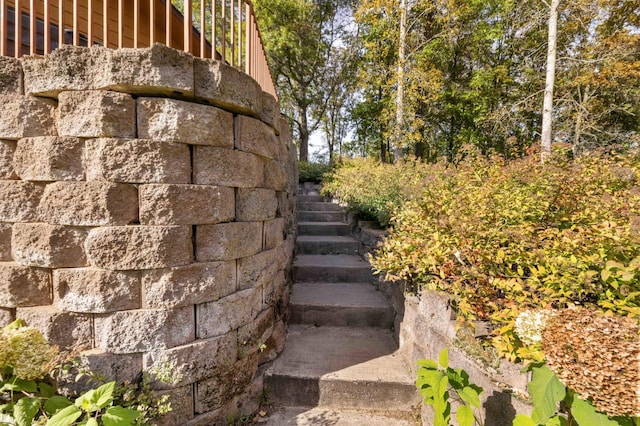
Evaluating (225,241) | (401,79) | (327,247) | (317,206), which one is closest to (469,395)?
(225,241)

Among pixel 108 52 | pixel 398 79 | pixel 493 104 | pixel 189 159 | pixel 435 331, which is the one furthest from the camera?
pixel 493 104

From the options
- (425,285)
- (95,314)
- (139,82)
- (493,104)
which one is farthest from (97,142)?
(493,104)

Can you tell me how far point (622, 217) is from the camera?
206 centimetres

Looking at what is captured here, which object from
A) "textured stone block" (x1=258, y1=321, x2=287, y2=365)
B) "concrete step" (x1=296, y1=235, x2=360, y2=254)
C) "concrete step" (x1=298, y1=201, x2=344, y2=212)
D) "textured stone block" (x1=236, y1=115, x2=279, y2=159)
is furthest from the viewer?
"concrete step" (x1=298, y1=201, x2=344, y2=212)

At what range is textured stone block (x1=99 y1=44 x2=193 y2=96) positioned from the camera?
1.70 meters

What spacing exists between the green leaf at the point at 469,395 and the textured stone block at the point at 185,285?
64.0 inches

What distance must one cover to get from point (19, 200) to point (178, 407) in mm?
1649

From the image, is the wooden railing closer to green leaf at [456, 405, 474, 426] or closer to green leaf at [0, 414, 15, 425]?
green leaf at [0, 414, 15, 425]

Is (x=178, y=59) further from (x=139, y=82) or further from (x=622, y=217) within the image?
(x=622, y=217)

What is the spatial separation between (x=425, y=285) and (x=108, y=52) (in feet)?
9.24

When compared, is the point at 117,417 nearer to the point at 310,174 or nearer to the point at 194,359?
the point at 194,359

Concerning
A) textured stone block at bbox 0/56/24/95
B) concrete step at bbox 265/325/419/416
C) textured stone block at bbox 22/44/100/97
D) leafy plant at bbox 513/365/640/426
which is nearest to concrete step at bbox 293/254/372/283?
concrete step at bbox 265/325/419/416

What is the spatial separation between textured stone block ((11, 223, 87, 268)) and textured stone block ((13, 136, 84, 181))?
0.31m

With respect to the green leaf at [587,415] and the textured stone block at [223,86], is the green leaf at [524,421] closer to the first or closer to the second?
the green leaf at [587,415]
